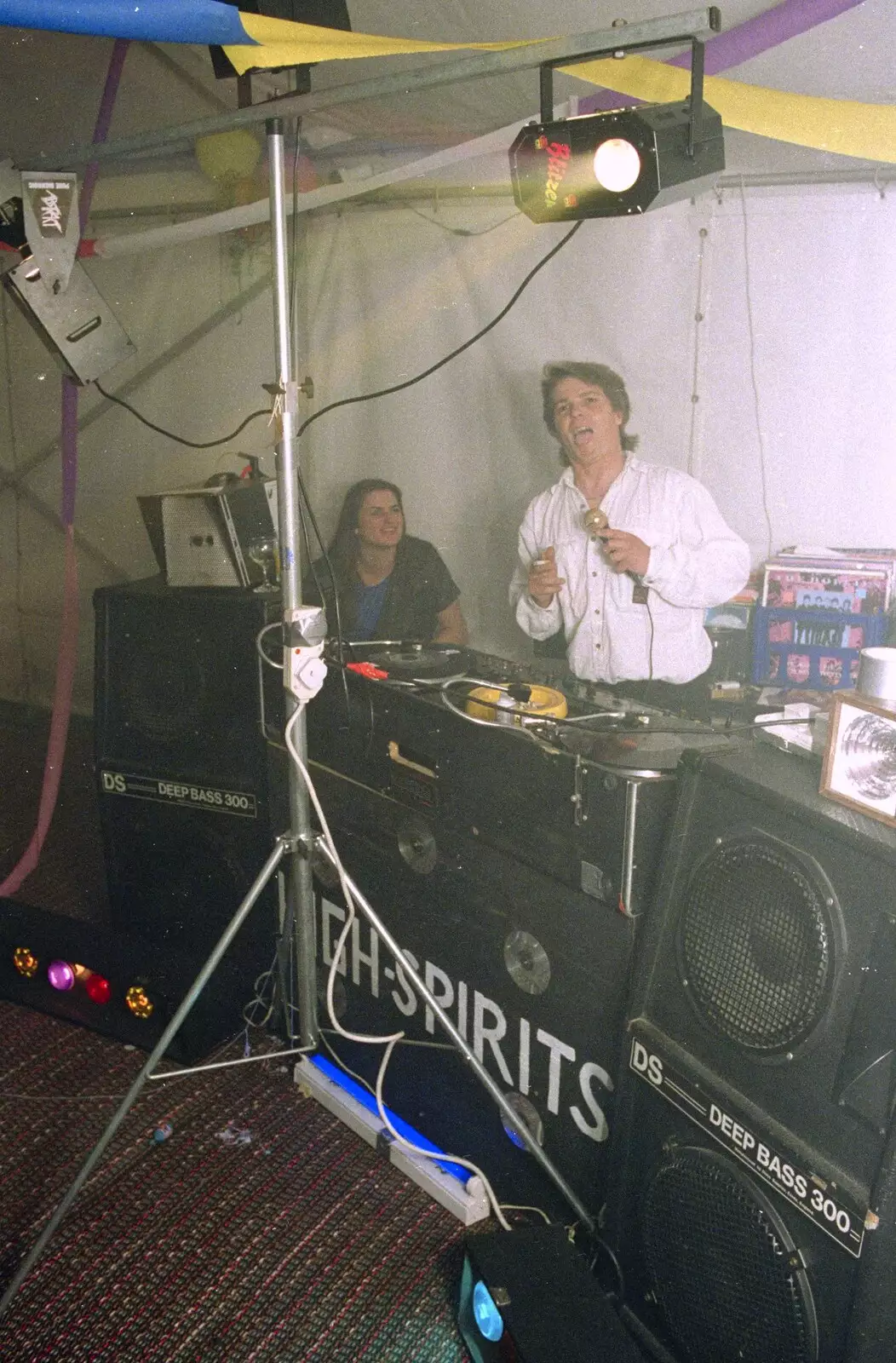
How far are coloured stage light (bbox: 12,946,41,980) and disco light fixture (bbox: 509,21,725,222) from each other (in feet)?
→ 5.67

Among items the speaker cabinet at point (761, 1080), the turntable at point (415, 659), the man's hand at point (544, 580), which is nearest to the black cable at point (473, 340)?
the turntable at point (415, 659)

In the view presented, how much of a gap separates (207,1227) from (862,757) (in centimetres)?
127

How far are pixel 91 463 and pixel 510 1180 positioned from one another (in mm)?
3130

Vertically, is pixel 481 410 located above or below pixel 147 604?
above

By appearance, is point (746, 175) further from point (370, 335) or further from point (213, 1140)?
point (213, 1140)

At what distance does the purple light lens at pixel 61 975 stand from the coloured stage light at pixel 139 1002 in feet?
0.52

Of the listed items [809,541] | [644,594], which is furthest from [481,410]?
[809,541]

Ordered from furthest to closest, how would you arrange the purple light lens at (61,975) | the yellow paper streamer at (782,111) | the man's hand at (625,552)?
the man's hand at (625,552) < the purple light lens at (61,975) < the yellow paper streamer at (782,111)

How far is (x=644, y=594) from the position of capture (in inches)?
102

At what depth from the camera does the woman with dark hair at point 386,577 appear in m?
2.92

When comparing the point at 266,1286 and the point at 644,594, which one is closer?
the point at 266,1286

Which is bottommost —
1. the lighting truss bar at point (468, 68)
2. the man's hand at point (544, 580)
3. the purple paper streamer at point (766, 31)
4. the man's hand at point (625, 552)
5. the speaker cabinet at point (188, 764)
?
the speaker cabinet at point (188, 764)

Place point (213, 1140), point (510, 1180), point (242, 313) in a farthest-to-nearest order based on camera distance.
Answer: point (242, 313) < point (213, 1140) < point (510, 1180)

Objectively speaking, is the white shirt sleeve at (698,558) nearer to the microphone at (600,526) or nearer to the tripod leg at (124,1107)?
the microphone at (600,526)
